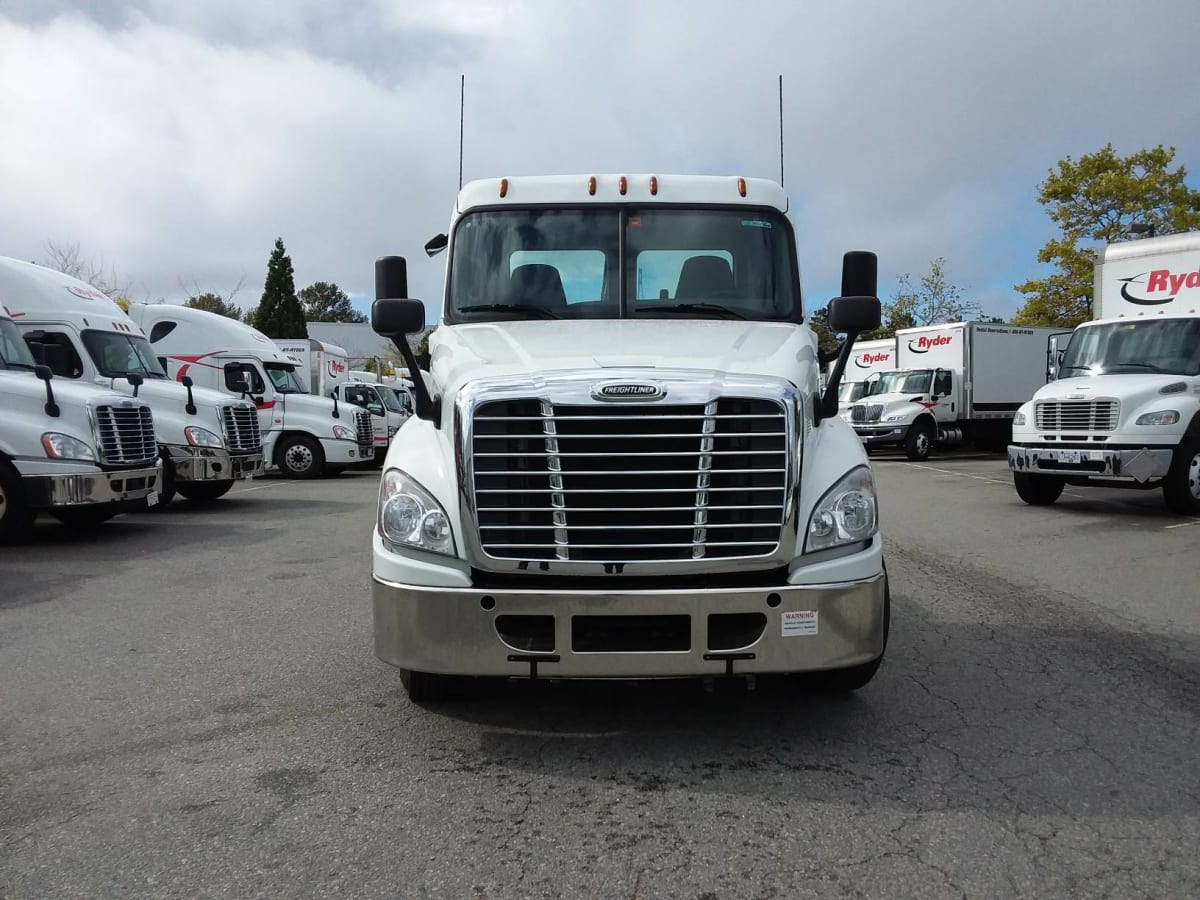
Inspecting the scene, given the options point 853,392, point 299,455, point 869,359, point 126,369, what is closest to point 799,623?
point 126,369

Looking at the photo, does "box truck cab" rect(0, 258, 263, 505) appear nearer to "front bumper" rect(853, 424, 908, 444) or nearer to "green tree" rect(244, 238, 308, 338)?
"front bumper" rect(853, 424, 908, 444)

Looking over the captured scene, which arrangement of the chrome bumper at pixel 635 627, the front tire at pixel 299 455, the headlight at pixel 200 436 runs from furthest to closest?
the front tire at pixel 299 455 → the headlight at pixel 200 436 → the chrome bumper at pixel 635 627

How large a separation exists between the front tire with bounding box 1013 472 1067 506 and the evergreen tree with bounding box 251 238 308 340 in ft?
215

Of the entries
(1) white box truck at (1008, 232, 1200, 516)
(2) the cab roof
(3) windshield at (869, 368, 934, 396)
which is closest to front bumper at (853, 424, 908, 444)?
(3) windshield at (869, 368, 934, 396)

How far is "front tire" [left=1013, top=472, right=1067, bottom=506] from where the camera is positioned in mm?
13070

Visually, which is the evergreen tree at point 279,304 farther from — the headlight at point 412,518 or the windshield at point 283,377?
the headlight at point 412,518

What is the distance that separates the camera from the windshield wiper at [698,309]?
200 inches

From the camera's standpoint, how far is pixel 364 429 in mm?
20094

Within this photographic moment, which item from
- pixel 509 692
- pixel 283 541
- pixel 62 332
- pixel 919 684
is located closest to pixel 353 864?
pixel 509 692

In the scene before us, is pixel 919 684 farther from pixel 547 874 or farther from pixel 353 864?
pixel 353 864

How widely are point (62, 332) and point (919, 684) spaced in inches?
430

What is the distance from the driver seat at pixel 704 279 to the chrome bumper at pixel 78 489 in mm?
6999

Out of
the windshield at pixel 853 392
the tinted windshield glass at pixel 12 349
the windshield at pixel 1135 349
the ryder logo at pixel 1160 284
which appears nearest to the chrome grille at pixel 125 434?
the tinted windshield glass at pixel 12 349

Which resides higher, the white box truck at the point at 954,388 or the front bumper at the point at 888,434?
the white box truck at the point at 954,388
